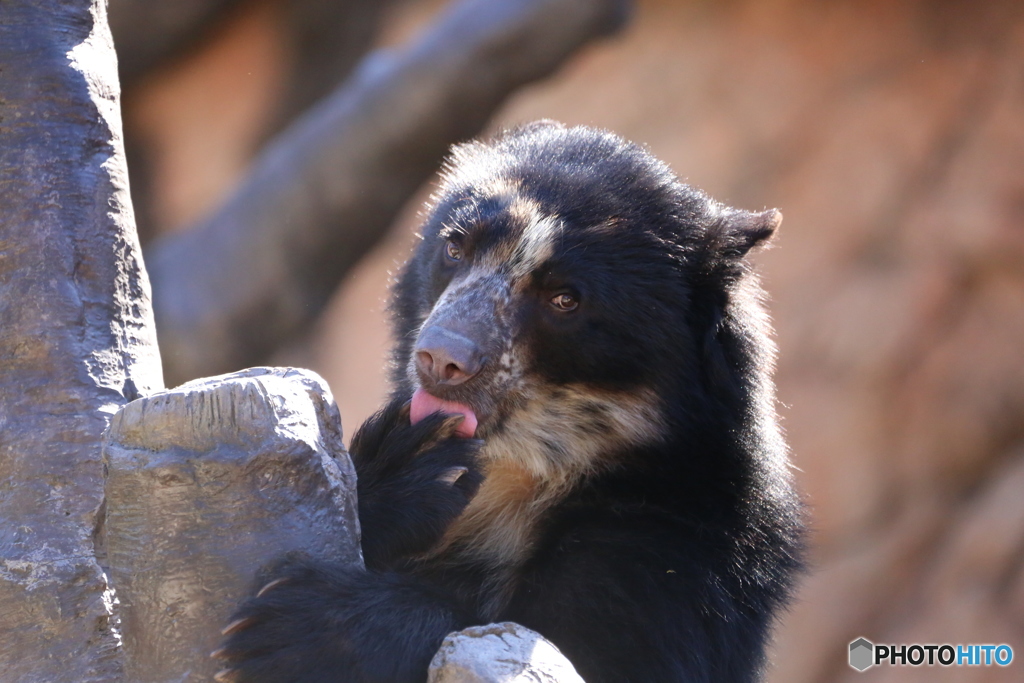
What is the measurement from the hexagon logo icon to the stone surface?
260 inches

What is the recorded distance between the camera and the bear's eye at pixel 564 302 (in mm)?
3041

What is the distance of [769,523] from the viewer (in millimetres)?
2957

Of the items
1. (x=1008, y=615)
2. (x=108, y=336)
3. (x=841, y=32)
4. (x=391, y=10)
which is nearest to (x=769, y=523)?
(x=108, y=336)

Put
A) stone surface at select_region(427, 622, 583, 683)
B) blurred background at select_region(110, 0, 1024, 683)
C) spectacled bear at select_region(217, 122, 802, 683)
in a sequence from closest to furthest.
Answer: stone surface at select_region(427, 622, 583, 683)
spectacled bear at select_region(217, 122, 802, 683)
blurred background at select_region(110, 0, 1024, 683)

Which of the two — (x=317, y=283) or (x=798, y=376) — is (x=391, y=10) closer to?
(x=317, y=283)

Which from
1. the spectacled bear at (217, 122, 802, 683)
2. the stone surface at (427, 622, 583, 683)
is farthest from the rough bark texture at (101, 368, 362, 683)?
the spectacled bear at (217, 122, 802, 683)

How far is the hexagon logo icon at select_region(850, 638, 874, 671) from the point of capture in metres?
7.77

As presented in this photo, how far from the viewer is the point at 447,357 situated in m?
2.78

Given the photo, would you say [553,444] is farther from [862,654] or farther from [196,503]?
[862,654]

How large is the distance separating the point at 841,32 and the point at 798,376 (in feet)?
8.81

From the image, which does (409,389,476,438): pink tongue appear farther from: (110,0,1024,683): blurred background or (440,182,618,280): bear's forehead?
(110,0,1024,683): blurred background

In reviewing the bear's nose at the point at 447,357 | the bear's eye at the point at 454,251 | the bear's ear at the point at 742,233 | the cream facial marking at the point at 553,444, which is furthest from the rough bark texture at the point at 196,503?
the bear's ear at the point at 742,233

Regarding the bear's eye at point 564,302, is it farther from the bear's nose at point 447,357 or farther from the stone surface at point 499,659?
the stone surface at point 499,659

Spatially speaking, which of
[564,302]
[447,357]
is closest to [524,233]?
[564,302]
